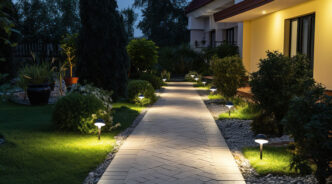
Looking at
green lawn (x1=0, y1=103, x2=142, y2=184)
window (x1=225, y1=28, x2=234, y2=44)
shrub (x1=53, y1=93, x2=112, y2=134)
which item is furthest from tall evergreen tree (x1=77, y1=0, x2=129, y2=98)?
window (x1=225, y1=28, x2=234, y2=44)

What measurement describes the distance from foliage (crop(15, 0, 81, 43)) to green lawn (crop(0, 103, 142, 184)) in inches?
637

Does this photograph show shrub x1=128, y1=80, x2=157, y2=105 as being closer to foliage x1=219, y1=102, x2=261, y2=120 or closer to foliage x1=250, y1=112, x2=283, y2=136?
foliage x1=219, y1=102, x2=261, y2=120

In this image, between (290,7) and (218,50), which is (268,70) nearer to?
(290,7)

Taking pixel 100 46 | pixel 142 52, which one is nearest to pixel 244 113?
pixel 100 46

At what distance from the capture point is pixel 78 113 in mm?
7148

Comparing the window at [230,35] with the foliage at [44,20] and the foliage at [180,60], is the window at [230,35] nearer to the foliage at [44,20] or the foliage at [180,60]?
the foliage at [180,60]

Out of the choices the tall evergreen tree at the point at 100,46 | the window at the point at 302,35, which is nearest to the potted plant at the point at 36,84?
the tall evergreen tree at the point at 100,46

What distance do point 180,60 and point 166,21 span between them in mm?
15090

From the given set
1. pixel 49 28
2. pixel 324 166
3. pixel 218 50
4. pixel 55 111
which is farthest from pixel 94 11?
pixel 49 28

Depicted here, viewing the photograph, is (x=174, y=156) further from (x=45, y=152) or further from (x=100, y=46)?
(x=100, y=46)

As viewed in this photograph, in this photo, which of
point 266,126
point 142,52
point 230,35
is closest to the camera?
point 266,126

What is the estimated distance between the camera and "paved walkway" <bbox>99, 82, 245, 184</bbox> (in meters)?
4.45

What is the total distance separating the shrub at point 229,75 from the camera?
11.6 meters

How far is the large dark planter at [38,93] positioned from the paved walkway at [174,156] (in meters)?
4.51
